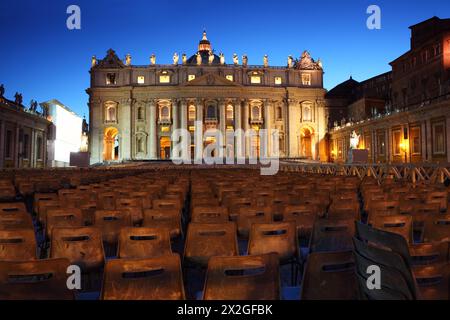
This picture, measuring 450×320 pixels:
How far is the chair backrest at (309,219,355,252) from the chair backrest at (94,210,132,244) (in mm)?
2755

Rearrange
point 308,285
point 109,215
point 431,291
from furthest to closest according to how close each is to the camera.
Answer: point 109,215, point 308,285, point 431,291

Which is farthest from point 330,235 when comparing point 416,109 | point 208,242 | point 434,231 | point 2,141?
point 2,141

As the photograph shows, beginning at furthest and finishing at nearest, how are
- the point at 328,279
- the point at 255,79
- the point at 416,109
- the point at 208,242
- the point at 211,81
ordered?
1. the point at 255,79
2. the point at 211,81
3. the point at 416,109
4. the point at 208,242
5. the point at 328,279

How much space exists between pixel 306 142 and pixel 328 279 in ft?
227

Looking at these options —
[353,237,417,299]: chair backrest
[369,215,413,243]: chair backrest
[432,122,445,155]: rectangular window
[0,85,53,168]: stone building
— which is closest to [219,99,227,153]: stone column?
[0,85,53,168]: stone building

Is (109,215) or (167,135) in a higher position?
(167,135)

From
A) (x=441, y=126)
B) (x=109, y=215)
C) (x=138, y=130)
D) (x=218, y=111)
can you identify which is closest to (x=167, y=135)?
(x=138, y=130)

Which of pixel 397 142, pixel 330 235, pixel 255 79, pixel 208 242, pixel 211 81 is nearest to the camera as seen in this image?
pixel 208 242

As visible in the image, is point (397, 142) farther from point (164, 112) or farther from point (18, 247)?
point (18, 247)

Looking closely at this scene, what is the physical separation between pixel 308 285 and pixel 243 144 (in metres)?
63.0

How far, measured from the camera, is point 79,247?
13.5ft

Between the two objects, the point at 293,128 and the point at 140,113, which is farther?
the point at 293,128

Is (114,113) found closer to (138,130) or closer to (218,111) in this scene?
(138,130)

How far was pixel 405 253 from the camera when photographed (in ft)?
8.30
